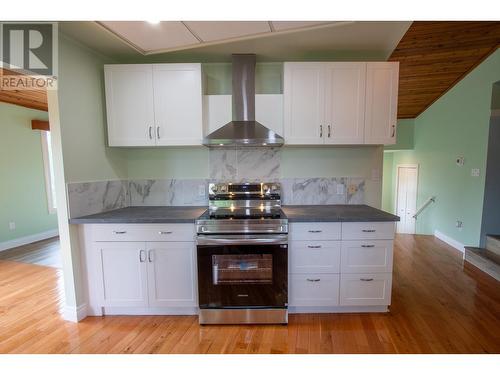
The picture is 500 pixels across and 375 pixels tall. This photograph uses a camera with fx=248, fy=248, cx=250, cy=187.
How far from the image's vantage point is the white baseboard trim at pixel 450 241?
13.1 ft

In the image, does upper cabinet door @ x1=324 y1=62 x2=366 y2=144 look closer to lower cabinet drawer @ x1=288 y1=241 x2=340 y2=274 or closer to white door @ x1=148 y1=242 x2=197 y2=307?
lower cabinet drawer @ x1=288 y1=241 x2=340 y2=274

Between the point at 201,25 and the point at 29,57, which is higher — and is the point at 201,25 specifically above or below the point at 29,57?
above

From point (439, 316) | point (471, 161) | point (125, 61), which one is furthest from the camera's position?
point (471, 161)

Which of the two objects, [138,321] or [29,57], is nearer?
[29,57]

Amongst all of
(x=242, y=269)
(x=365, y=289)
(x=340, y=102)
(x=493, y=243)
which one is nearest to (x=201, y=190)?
(x=242, y=269)

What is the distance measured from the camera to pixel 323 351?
178 cm

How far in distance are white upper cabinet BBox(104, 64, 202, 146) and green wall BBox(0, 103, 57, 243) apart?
3.01 meters

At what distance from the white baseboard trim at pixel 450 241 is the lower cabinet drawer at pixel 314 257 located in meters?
3.14

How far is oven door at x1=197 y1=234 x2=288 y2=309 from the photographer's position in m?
2.00

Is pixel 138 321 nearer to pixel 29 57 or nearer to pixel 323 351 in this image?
pixel 323 351

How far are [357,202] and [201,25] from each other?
7.31ft

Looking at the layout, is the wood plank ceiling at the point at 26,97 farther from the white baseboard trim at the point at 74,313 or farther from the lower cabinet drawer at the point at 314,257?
the lower cabinet drawer at the point at 314,257

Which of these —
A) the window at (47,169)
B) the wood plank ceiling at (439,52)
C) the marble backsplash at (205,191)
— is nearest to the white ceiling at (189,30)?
the marble backsplash at (205,191)
